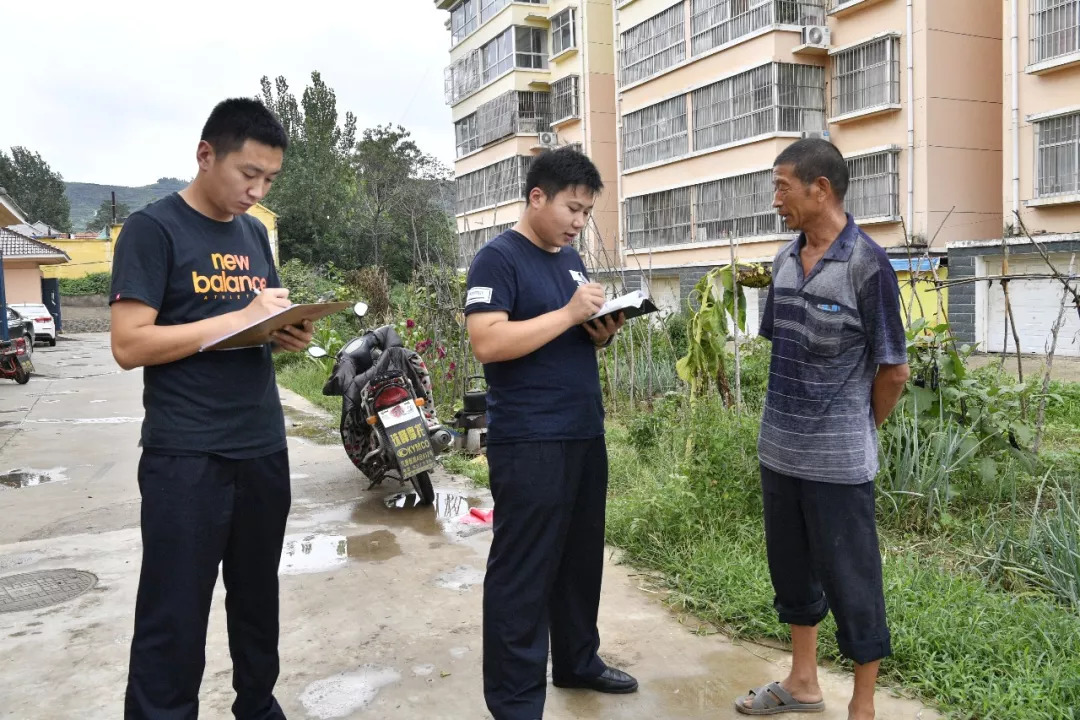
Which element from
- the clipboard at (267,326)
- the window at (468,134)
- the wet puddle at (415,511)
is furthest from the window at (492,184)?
the clipboard at (267,326)

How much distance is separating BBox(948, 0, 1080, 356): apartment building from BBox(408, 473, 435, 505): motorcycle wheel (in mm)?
13295

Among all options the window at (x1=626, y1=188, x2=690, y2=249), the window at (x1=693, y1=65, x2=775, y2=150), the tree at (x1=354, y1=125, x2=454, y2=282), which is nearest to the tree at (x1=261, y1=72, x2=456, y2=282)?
the tree at (x1=354, y1=125, x2=454, y2=282)

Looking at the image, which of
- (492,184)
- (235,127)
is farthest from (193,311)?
(492,184)

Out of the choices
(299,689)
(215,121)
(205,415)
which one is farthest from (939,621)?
(215,121)

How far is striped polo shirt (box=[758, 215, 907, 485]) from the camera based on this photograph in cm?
262

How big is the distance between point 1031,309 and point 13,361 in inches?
733

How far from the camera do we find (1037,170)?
1648 cm

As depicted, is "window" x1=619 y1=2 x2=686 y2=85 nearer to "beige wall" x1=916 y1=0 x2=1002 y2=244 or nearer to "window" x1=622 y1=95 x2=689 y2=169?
"window" x1=622 y1=95 x2=689 y2=169

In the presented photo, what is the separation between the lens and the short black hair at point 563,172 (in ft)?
8.93

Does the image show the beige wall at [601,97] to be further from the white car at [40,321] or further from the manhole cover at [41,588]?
the manhole cover at [41,588]

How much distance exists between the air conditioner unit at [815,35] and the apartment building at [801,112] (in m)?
0.03

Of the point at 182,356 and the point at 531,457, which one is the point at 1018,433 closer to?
Answer: the point at 531,457

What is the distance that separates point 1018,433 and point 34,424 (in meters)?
10.4

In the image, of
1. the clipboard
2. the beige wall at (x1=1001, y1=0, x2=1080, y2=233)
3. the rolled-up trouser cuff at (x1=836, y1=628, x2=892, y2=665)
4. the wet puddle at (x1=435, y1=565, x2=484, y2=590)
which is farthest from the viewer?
the beige wall at (x1=1001, y1=0, x2=1080, y2=233)
